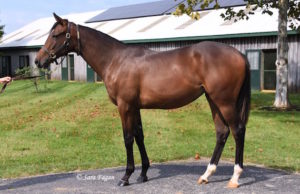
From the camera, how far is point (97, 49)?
5.73 metres

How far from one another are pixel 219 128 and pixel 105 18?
29426mm

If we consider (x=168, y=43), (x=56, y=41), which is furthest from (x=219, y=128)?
Result: (x=168, y=43)

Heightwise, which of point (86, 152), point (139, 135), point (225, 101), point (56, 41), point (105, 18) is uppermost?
point (105, 18)

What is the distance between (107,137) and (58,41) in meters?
4.46

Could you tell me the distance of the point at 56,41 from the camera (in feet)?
18.5

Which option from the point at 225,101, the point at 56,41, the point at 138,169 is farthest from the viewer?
the point at 138,169

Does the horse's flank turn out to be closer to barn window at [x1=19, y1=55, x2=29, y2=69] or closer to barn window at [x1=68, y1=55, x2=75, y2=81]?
barn window at [x1=68, y1=55, x2=75, y2=81]

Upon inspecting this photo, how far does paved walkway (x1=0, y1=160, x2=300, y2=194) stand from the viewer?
17.4ft

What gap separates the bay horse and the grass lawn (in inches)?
70.9

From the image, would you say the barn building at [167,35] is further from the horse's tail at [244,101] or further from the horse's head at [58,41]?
the horse's head at [58,41]

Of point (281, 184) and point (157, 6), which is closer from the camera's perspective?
point (281, 184)

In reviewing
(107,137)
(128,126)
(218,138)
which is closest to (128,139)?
(128,126)

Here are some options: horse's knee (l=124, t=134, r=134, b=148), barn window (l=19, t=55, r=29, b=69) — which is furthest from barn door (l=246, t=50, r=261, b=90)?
barn window (l=19, t=55, r=29, b=69)

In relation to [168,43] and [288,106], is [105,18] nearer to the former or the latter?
[168,43]
